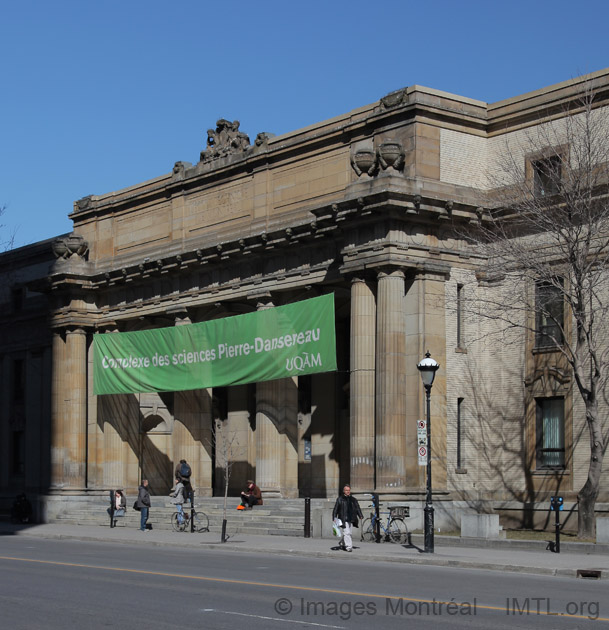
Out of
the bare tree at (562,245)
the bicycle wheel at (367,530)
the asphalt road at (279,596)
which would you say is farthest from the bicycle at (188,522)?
the asphalt road at (279,596)

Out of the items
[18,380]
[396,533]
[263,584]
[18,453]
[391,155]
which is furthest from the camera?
[18,380]

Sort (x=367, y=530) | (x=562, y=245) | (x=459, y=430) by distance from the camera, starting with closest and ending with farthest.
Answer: (x=562, y=245) < (x=367, y=530) < (x=459, y=430)

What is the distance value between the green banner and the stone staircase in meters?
4.51

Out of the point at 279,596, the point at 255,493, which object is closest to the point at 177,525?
the point at 255,493

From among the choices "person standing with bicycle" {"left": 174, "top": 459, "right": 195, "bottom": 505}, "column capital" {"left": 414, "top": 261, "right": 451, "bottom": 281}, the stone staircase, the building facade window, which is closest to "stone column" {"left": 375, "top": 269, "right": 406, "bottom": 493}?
"column capital" {"left": 414, "top": 261, "right": 451, "bottom": 281}

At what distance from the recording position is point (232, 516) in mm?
41656

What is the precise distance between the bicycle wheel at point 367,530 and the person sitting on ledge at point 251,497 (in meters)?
8.17

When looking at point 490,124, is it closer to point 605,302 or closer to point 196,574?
point 605,302

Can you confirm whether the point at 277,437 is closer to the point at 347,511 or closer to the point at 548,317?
the point at 548,317

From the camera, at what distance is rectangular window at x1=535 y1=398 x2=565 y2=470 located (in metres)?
37.9

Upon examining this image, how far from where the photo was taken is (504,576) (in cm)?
2347

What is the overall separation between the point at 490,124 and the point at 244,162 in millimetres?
10723

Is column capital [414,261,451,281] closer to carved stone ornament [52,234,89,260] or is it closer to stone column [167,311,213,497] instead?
stone column [167,311,213,497]

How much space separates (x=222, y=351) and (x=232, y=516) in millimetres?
6522
